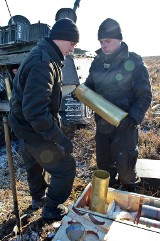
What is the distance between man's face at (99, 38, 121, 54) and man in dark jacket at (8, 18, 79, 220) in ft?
1.63

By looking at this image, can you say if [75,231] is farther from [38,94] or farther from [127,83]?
[127,83]

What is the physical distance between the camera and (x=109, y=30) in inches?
141

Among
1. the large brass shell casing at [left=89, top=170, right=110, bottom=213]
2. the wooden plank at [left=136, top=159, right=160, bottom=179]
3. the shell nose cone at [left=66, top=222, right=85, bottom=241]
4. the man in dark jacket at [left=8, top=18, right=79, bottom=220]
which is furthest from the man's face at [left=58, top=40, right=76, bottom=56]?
the wooden plank at [left=136, top=159, right=160, bottom=179]

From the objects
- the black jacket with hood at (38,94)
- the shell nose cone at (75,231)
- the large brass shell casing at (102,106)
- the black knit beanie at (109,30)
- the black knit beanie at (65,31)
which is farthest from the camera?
the black knit beanie at (109,30)

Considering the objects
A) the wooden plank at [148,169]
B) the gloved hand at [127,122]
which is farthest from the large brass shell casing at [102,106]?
the wooden plank at [148,169]

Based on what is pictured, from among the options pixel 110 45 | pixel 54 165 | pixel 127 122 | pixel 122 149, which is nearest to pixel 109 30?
pixel 110 45

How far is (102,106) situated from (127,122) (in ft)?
1.13

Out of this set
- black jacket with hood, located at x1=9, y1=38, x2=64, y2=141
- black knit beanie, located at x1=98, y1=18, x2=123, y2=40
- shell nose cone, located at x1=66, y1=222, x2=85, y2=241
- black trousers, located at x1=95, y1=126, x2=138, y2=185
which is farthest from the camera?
black trousers, located at x1=95, y1=126, x2=138, y2=185

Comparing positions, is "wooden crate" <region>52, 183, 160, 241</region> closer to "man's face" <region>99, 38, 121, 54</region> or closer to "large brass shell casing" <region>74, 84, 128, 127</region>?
"large brass shell casing" <region>74, 84, 128, 127</region>

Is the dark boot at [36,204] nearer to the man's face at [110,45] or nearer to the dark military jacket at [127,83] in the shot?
the dark military jacket at [127,83]

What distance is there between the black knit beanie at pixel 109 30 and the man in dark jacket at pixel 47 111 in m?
0.48

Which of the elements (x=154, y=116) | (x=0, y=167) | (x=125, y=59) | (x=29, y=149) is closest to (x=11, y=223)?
(x=29, y=149)

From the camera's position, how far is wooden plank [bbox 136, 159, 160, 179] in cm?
421

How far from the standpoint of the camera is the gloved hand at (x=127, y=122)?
11.8ft
